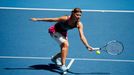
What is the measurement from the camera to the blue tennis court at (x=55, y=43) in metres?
9.46

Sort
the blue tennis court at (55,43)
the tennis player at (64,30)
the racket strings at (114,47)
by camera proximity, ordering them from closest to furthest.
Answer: the racket strings at (114,47), the tennis player at (64,30), the blue tennis court at (55,43)

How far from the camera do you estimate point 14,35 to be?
1149 cm

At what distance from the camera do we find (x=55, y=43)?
1100 cm

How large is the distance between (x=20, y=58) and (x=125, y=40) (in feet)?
10.1

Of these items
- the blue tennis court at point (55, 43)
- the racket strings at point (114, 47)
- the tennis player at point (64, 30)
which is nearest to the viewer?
the racket strings at point (114, 47)

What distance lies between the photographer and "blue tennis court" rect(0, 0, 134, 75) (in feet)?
31.0

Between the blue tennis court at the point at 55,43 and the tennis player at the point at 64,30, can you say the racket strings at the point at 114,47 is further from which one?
the blue tennis court at the point at 55,43

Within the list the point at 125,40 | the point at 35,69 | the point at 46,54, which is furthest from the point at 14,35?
the point at 125,40

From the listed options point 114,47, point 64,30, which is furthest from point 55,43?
point 114,47

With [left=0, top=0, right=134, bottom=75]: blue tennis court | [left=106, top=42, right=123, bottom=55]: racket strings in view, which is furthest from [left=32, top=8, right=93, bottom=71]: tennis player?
[left=0, top=0, right=134, bottom=75]: blue tennis court

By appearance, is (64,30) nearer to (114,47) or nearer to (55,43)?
(114,47)

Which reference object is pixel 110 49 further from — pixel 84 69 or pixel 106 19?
pixel 106 19

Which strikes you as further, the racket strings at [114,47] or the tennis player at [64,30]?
the tennis player at [64,30]

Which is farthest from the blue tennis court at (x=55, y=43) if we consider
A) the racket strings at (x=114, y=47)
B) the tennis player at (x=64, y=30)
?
the racket strings at (x=114, y=47)
